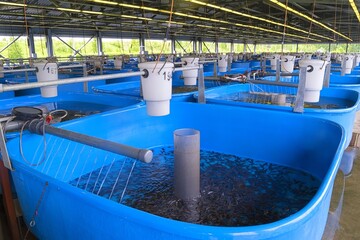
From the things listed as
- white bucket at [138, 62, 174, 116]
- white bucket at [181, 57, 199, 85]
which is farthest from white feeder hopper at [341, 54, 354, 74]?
white bucket at [138, 62, 174, 116]

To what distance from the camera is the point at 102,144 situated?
1306 mm

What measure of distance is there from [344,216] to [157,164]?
1730 mm

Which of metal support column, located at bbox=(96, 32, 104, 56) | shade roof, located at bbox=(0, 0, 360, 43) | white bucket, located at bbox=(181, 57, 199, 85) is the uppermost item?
shade roof, located at bbox=(0, 0, 360, 43)

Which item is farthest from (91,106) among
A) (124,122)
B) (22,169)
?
(22,169)

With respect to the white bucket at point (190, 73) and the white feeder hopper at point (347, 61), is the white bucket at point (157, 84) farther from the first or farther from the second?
the white feeder hopper at point (347, 61)

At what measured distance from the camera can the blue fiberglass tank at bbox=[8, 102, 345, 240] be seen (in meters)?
0.98

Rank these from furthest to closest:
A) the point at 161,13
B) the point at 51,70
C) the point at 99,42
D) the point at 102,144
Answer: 1. the point at 99,42
2. the point at 161,13
3. the point at 51,70
4. the point at 102,144

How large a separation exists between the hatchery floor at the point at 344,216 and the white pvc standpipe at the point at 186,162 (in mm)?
1014

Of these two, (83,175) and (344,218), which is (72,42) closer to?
(83,175)

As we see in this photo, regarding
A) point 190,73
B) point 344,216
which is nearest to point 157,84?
point 190,73

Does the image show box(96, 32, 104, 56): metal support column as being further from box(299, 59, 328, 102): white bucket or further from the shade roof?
box(299, 59, 328, 102): white bucket

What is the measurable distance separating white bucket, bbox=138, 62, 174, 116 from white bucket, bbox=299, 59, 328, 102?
1457 mm

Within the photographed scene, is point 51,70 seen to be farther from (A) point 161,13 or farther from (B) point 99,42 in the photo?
(B) point 99,42

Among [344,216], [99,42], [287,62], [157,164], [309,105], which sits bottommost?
[344,216]
